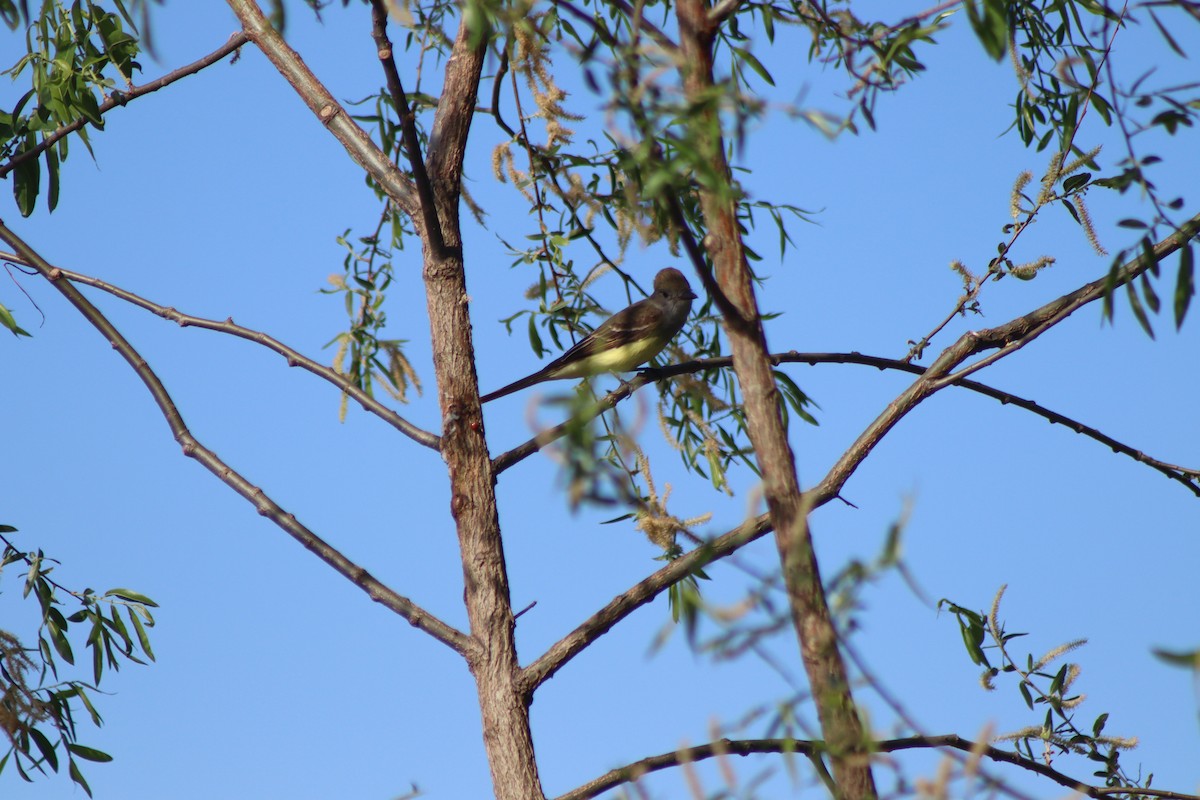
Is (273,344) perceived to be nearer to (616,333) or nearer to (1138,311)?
(1138,311)

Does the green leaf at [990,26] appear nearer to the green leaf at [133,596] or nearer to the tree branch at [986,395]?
the tree branch at [986,395]

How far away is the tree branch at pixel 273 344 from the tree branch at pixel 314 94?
525mm

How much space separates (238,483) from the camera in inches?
118

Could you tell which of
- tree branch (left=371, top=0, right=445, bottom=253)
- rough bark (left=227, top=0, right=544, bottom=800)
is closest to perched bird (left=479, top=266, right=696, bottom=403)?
rough bark (left=227, top=0, right=544, bottom=800)

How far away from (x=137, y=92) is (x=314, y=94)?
0.50m

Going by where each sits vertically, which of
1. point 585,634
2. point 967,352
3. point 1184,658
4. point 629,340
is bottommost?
point 1184,658

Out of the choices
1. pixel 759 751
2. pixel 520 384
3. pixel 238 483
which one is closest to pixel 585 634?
pixel 759 751

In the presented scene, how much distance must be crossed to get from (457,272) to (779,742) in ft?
4.52

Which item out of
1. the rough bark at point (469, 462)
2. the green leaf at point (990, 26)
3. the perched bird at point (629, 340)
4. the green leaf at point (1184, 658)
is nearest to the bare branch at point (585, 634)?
the rough bark at point (469, 462)

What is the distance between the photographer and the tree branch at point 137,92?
10.8ft

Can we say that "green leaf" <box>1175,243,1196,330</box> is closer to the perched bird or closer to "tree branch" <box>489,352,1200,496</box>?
"tree branch" <box>489,352,1200,496</box>

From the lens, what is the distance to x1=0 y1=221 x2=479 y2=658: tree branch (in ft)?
9.11

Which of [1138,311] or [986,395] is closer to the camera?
[1138,311]

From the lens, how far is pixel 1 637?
117 inches
